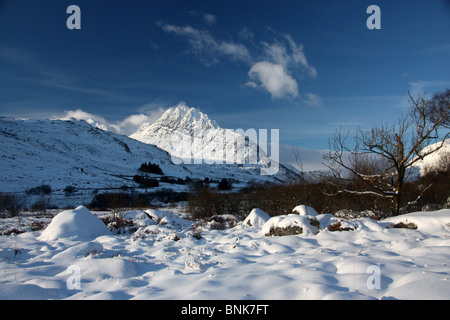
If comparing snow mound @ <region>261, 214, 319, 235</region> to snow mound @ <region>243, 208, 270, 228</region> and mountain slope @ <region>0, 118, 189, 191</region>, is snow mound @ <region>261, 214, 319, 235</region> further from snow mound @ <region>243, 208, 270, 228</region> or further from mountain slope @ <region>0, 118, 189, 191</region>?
mountain slope @ <region>0, 118, 189, 191</region>

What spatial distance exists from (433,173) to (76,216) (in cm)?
2552

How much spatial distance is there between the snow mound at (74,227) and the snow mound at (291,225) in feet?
22.8

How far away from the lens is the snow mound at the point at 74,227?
31.6 ft

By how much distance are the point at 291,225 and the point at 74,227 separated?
329 inches

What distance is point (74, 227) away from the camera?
1015cm

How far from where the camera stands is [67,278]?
499 centimetres

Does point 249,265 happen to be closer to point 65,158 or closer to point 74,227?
point 74,227

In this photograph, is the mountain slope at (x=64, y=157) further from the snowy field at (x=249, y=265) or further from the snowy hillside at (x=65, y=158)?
the snowy field at (x=249, y=265)

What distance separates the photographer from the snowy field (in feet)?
12.4

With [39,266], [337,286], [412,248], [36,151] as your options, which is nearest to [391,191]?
[412,248]

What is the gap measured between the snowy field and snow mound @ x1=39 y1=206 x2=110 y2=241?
13 centimetres

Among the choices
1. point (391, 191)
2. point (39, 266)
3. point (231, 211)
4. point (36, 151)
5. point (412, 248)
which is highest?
point (36, 151)

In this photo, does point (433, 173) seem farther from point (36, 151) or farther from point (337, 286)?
point (36, 151)

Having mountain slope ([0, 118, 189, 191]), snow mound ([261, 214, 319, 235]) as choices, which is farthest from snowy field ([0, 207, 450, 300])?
mountain slope ([0, 118, 189, 191])
